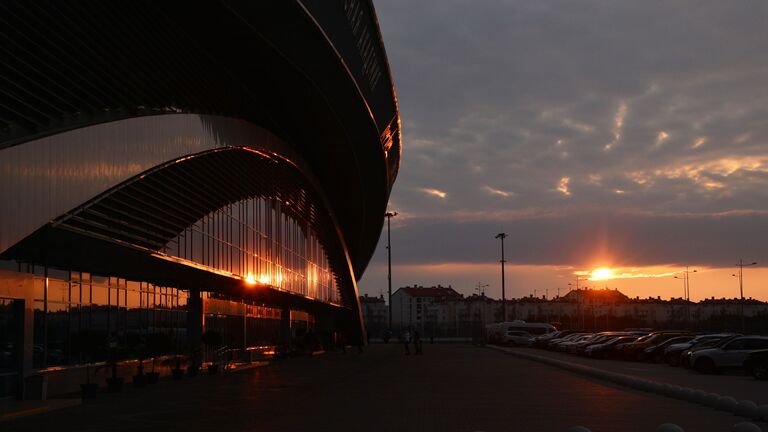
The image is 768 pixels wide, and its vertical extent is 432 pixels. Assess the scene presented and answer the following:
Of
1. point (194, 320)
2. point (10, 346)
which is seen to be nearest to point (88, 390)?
point (10, 346)

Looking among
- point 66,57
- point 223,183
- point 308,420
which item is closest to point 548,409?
point 308,420

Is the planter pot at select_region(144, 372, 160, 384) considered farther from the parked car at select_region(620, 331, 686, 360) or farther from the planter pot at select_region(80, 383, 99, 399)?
the parked car at select_region(620, 331, 686, 360)

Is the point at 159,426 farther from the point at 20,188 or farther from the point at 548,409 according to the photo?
the point at 548,409

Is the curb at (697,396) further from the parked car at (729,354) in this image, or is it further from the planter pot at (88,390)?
the planter pot at (88,390)

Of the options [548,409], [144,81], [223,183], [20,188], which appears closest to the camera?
[20,188]

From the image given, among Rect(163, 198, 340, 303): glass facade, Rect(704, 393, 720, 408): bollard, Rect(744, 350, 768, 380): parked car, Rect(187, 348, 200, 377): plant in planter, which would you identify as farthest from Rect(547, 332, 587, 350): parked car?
Rect(704, 393, 720, 408): bollard

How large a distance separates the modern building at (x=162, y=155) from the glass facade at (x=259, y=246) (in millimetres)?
144

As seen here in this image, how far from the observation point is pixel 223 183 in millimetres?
34281

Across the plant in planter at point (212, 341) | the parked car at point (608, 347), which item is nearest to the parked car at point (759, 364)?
the parked car at point (608, 347)

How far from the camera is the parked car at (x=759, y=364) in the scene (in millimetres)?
30562

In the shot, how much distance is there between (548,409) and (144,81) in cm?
1321

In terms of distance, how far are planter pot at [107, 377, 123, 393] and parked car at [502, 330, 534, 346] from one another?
61862 mm

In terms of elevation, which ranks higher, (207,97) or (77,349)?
(207,97)

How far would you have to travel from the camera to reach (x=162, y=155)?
24672 millimetres
